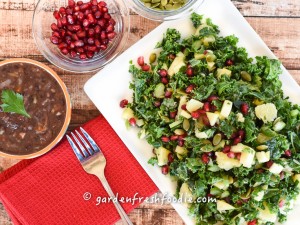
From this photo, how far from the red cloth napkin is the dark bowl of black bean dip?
0.14 meters

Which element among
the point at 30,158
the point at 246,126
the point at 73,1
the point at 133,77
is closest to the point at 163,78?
the point at 133,77

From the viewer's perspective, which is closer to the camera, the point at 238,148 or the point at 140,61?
the point at 238,148

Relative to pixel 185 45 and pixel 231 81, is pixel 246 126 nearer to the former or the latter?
pixel 231 81

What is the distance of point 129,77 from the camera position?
2605 millimetres

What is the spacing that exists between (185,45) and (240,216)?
945 millimetres

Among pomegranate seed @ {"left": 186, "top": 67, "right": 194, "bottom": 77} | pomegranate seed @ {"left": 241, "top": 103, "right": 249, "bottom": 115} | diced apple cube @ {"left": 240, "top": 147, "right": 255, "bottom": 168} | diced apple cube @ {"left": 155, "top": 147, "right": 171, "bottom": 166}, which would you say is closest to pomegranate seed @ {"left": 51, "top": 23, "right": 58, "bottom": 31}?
pomegranate seed @ {"left": 186, "top": 67, "right": 194, "bottom": 77}

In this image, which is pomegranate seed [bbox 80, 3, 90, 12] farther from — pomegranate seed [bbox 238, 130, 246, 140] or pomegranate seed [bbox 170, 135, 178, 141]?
pomegranate seed [bbox 238, 130, 246, 140]

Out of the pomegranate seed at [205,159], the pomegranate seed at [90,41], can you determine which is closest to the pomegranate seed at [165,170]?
the pomegranate seed at [205,159]

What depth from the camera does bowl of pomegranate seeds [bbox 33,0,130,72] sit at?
8.54 feet

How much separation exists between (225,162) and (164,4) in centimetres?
89

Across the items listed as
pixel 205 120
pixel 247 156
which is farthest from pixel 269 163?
pixel 205 120

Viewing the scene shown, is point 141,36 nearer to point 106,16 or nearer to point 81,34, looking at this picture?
point 106,16

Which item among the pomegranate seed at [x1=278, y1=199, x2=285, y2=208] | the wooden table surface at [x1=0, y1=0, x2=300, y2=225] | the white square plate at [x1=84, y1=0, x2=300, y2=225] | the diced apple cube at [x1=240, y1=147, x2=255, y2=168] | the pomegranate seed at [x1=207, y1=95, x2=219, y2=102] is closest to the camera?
the diced apple cube at [x1=240, y1=147, x2=255, y2=168]

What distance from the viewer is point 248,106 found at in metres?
2.39
